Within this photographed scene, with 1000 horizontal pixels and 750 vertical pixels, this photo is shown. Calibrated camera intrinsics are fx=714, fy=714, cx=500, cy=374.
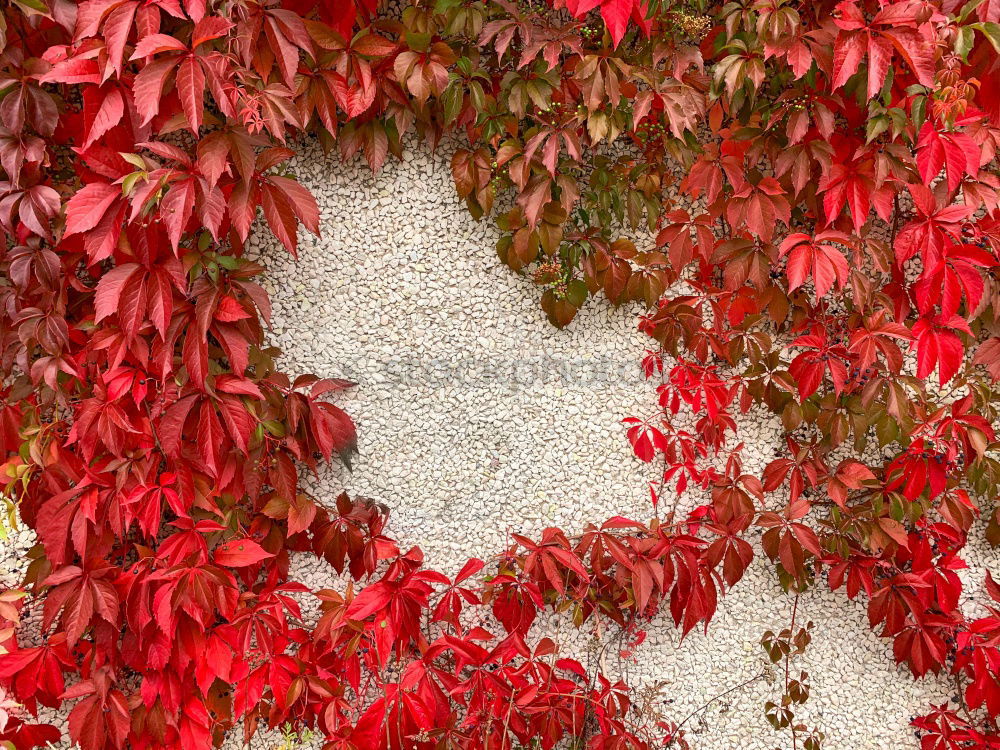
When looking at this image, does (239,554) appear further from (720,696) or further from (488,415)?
(720,696)

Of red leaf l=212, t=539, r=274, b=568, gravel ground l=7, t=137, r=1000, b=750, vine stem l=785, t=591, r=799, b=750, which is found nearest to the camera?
red leaf l=212, t=539, r=274, b=568

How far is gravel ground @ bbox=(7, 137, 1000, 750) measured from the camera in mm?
1814

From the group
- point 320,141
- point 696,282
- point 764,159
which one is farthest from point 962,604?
point 320,141

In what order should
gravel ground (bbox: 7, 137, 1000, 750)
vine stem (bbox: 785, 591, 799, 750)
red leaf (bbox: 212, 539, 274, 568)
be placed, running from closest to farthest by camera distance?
red leaf (bbox: 212, 539, 274, 568), gravel ground (bbox: 7, 137, 1000, 750), vine stem (bbox: 785, 591, 799, 750)

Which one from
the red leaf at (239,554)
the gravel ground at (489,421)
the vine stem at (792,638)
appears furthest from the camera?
the vine stem at (792,638)

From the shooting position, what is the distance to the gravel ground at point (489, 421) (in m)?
1.81

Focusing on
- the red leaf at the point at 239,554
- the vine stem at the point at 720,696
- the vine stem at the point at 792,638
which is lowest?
the vine stem at the point at 720,696

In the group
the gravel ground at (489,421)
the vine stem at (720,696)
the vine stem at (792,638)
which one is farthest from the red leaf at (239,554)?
the vine stem at (792,638)

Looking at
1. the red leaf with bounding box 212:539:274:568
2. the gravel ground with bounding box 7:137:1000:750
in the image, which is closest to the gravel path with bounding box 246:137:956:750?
the gravel ground with bounding box 7:137:1000:750

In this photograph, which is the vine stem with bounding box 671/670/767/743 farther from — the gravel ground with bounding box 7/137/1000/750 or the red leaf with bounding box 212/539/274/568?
the red leaf with bounding box 212/539/274/568

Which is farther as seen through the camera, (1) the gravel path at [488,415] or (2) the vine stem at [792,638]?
(2) the vine stem at [792,638]

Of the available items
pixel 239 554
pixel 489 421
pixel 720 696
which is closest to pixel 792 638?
pixel 720 696

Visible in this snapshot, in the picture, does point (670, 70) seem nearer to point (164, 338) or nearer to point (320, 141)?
point (320, 141)

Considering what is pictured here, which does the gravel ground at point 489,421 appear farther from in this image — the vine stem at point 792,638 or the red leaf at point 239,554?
the red leaf at point 239,554
